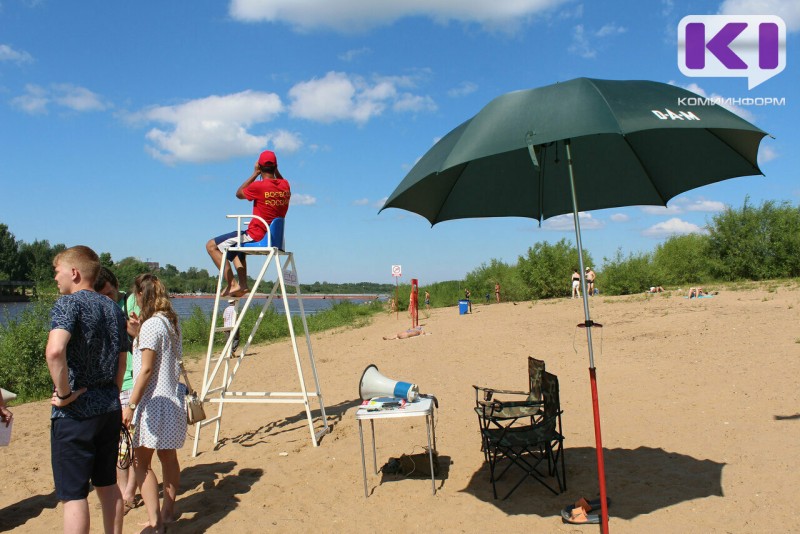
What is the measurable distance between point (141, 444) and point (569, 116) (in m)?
3.24

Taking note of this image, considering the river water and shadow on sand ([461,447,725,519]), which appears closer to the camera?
shadow on sand ([461,447,725,519])

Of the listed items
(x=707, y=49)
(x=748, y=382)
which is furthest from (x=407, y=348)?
(x=707, y=49)

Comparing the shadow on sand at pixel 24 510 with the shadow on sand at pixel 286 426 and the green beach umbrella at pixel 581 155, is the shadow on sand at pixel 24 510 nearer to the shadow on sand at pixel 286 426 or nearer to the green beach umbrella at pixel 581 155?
the shadow on sand at pixel 286 426

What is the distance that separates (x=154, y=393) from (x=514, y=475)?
9.57 feet

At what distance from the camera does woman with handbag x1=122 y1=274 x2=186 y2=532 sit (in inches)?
144

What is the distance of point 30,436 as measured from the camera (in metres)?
7.38

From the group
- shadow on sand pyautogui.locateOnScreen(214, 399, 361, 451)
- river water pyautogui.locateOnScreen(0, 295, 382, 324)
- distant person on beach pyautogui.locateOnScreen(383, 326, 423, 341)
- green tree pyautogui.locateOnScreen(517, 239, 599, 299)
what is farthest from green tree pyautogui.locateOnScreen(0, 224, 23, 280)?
shadow on sand pyautogui.locateOnScreen(214, 399, 361, 451)

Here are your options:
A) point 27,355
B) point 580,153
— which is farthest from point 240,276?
point 27,355

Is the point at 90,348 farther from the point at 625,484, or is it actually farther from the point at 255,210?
the point at 625,484

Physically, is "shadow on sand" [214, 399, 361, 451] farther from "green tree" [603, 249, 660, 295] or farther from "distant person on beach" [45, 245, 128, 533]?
"green tree" [603, 249, 660, 295]

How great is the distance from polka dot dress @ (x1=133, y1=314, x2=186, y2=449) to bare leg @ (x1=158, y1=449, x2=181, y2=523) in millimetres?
133

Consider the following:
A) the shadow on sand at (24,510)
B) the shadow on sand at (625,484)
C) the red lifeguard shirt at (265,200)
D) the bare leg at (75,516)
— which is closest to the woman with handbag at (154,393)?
the bare leg at (75,516)

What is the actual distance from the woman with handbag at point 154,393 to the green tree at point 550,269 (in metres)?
30.2

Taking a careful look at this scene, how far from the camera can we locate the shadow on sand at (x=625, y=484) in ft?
13.5
